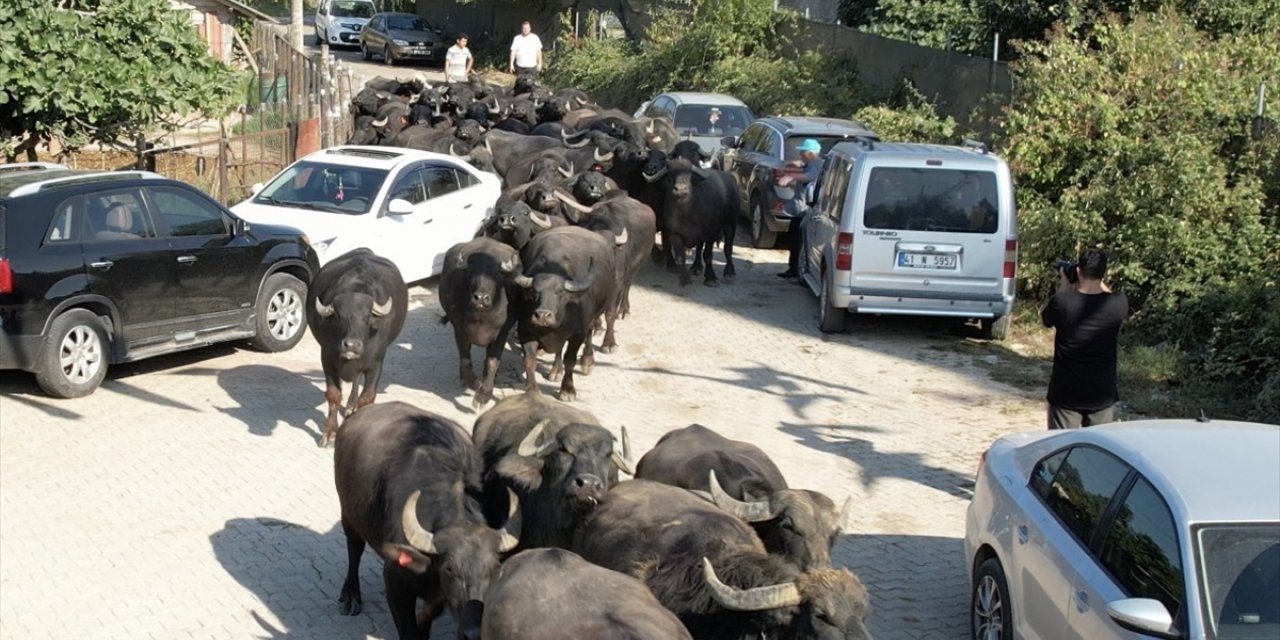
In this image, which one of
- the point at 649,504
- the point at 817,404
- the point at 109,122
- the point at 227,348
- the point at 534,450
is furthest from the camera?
the point at 109,122

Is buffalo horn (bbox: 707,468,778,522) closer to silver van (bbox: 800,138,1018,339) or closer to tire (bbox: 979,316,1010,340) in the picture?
silver van (bbox: 800,138,1018,339)

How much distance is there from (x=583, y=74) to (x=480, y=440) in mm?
30959

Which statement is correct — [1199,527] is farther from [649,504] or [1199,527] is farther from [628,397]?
[628,397]

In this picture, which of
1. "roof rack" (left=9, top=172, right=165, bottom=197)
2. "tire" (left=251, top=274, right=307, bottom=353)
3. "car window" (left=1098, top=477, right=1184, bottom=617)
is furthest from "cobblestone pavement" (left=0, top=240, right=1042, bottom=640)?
"car window" (left=1098, top=477, right=1184, bottom=617)

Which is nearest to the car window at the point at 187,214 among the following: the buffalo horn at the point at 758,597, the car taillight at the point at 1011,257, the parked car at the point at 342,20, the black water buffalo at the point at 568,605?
the car taillight at the point at 1011,257

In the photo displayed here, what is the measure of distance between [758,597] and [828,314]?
10.1m

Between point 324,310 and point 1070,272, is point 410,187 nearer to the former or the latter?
point 324,310

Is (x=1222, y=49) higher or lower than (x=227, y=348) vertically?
higher

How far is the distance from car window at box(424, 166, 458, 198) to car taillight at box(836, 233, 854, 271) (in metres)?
5.21

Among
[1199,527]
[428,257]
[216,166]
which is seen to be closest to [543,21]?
[216,166]

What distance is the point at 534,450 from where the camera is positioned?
8.21 metres

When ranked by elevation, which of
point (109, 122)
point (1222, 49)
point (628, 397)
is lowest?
point (628, 397)

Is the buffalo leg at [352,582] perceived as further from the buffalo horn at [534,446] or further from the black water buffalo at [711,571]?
the black water buffalo at [711,571]

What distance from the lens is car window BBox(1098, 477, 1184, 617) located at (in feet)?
19.4
